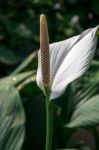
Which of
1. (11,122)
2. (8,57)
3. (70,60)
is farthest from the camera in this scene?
(8,57)

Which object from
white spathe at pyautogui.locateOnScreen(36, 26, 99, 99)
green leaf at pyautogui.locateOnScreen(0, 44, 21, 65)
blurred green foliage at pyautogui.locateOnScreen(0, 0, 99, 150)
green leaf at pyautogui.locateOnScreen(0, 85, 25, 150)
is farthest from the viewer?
green leaf at pyautogui.locateOnScreen(0, 44, 21, 65)

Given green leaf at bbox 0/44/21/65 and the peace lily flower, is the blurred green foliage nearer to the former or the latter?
green leaf at bbox 0/44/21/65

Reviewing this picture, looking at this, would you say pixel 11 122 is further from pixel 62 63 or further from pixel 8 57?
pixel 8 57

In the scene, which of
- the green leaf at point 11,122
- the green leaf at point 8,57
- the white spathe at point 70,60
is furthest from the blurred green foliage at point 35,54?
the white spathe at point 70,60

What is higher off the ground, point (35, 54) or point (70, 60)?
point (70, 60)

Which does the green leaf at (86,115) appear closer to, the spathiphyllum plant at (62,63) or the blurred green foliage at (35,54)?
the blurred green foliage at (35,54)

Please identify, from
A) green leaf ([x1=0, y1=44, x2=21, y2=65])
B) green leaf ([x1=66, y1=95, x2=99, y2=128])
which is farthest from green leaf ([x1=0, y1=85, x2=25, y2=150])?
green leaf ([x1=0, y1=44, x2=21, y2=65])

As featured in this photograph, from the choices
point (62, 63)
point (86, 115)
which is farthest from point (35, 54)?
point (62, 63)
